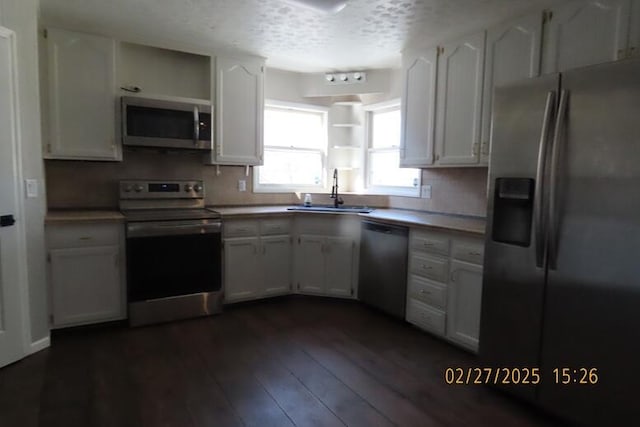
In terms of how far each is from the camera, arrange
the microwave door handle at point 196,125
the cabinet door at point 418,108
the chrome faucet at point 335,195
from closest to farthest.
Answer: the cabinet door at point 418,108 → the microwave door handle at point 196,125 → the chrome faucet at point 335,195

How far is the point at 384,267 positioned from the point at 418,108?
1.42 meters

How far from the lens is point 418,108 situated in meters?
3.42

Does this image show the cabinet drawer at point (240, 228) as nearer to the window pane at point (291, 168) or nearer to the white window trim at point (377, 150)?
the window pane at point (291, 168)

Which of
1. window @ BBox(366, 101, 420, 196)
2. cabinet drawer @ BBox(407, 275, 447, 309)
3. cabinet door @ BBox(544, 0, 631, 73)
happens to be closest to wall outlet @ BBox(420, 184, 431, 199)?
window @ BBox(366, 101, 420, 196)

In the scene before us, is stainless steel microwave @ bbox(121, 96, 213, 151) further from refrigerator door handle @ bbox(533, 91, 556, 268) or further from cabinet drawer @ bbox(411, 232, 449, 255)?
refrigerator door handle @ bbox(533, 91, 556, 268)

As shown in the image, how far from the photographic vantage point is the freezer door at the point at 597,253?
65.9 inches

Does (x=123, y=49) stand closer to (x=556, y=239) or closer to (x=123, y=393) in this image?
(x=123, y=393)

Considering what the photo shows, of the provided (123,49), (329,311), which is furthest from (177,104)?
(329,311)

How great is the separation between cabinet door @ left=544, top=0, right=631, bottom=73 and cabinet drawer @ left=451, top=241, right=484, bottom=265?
1213mm

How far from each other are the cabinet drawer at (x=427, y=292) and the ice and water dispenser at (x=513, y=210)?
0.80 metres

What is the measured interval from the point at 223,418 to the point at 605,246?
1990 mm

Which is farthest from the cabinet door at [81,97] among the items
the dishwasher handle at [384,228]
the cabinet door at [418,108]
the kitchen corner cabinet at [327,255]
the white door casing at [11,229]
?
the cabinet door at [418,108]

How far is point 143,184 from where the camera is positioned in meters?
3.47

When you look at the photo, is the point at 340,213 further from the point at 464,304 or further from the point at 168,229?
the point at 168,229
